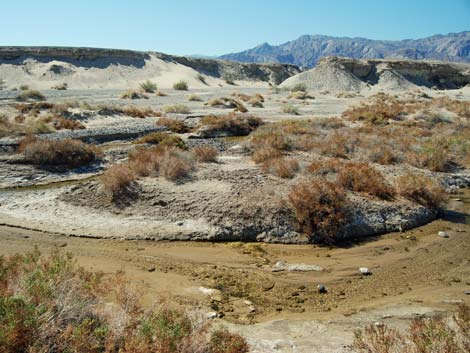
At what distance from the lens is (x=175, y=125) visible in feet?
80.9

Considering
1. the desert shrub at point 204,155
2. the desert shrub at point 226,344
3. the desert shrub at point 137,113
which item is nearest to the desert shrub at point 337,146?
the desert shrub at point 204,155

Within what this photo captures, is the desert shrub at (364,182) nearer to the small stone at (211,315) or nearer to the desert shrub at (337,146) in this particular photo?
the desert shrub at (337,146)

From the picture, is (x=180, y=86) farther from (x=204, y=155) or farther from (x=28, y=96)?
(x=204, y=155)

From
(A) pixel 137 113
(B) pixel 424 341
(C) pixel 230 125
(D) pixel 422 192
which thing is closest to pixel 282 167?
(D) pixel 422 192

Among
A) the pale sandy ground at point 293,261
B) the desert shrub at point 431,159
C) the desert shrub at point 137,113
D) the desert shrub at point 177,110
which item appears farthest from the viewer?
the desert shrub at point 177,110

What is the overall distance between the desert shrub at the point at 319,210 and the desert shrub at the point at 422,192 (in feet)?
8.23

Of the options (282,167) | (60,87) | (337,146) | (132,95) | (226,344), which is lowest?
(226,344)

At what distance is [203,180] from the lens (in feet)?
43.3

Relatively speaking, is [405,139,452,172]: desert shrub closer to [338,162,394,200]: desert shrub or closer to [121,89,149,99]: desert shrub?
[338,162,394,200]: desert shrub

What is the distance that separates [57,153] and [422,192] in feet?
43.0

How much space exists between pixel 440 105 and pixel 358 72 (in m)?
32.7

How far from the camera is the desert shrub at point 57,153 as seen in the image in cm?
1593

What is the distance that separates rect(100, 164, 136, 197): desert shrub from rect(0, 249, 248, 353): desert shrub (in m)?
6.24

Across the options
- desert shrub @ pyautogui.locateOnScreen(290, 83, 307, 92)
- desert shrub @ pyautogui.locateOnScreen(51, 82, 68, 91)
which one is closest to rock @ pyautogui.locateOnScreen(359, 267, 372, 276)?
desert shrub @ pyautogui.locateOnScreen(51, 82, 68, 91)
